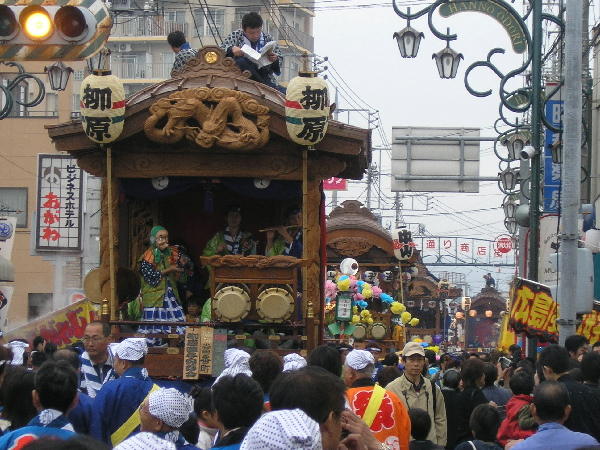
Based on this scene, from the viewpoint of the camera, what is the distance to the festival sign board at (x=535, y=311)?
1471 centimetres

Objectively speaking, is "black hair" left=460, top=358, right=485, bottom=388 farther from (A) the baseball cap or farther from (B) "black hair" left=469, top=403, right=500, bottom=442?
(B) "black hair" left=469, top=403, right=500, bottom=442

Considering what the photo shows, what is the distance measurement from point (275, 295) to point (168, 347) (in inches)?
46.7

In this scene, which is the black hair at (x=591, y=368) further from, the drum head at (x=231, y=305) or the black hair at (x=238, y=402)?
the drum head at (x=231, y=305)

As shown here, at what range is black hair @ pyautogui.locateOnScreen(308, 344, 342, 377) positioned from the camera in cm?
813

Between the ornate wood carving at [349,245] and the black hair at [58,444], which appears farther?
the ornate wood carving at [349,245]

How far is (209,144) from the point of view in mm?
13531

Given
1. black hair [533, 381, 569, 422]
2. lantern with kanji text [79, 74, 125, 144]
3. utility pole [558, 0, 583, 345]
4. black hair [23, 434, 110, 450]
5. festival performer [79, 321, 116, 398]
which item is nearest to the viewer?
black hair [23, 434, 110, 450]

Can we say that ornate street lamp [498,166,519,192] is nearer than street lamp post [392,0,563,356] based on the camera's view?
No

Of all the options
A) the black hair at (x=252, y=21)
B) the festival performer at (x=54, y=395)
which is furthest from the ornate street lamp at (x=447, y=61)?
the festival performer at (x=54, y=395)

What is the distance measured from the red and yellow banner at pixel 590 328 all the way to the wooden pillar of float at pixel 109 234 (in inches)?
270

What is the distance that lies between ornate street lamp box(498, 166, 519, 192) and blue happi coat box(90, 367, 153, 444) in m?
21.8

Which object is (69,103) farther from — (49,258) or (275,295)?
(275,295)

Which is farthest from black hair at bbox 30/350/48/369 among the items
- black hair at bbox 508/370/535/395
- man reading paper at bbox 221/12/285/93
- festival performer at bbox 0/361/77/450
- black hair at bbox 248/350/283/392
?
festival performer at bbox 0/361/77/450

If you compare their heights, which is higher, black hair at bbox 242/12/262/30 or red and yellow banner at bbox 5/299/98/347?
black hair at bbox 242/12/262/30
